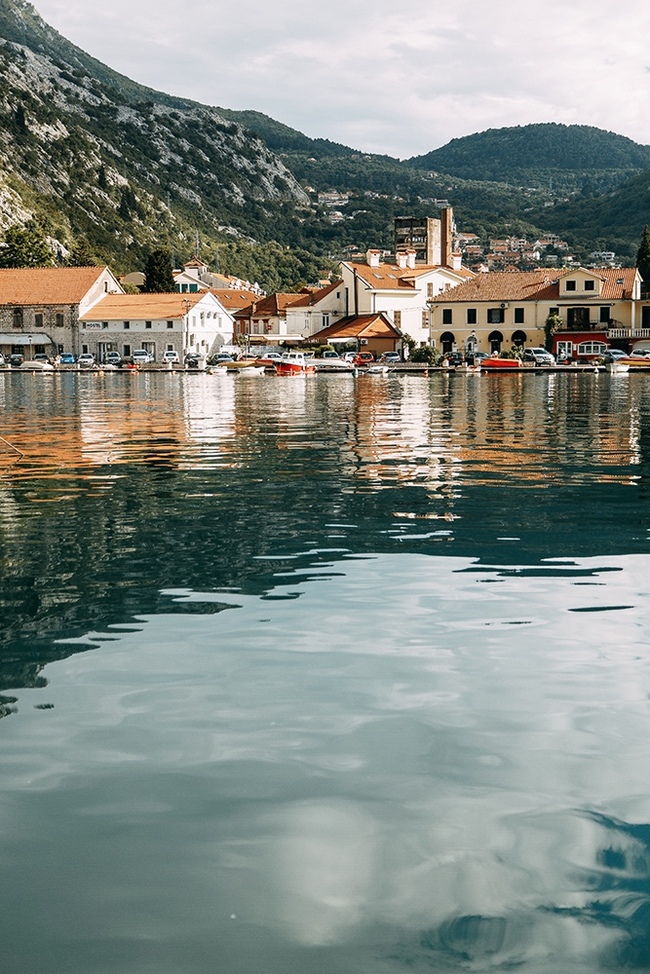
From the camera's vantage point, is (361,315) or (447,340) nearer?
(447,340)

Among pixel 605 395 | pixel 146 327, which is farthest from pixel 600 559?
pixel 146 327

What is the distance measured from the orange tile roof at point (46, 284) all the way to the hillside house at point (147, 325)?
104 inches

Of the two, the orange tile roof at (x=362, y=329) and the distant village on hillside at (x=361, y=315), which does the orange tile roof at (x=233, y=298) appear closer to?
the distant village on hillside at (x=361, y=315)

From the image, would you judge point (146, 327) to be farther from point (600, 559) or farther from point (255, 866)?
point (255, 866)

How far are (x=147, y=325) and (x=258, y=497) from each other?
92.6 metres

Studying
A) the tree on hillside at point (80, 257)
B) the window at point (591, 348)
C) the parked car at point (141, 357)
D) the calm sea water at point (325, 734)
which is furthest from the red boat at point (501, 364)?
the calm sea water at point (325, 734)

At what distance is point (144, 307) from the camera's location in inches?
4269

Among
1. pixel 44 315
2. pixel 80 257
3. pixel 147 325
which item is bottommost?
pixel 147 325

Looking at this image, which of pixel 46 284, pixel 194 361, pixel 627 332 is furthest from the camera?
pixel 46 284

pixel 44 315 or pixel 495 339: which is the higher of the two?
pixel 44 315

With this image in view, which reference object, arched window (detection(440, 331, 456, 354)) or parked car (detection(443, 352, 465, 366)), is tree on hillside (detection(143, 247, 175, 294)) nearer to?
arched window (detection(440, 331, 456, 354))

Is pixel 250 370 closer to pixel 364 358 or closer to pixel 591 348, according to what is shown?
→ pixel 364 358

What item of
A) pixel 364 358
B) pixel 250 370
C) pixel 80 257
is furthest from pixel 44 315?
pixel 364 358

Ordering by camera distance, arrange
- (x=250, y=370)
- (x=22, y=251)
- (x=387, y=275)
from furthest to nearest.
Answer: (x=22, y=251)
(x=387, y=275)
(x=250, y=370)
